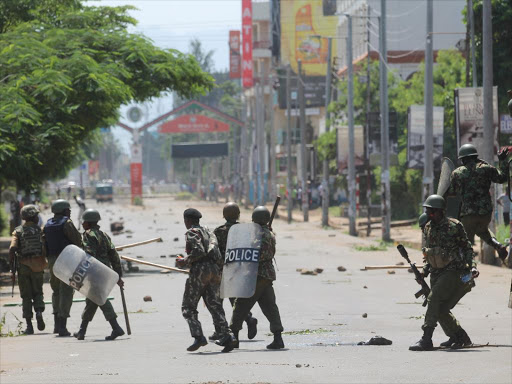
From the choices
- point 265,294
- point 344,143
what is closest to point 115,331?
point 265,294

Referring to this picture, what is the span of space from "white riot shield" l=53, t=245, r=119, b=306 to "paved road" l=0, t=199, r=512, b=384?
1.97 feet

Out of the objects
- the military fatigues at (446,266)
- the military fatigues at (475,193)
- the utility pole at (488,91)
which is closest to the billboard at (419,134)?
the utility pole at (488,91)

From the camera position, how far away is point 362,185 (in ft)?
200

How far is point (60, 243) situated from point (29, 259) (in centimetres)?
98

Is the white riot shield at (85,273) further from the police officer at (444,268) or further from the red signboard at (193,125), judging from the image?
the red signboard at (193,125)

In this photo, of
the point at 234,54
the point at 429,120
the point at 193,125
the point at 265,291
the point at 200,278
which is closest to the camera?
the point at 200,278

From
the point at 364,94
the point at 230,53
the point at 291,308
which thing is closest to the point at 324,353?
the point at 291,308

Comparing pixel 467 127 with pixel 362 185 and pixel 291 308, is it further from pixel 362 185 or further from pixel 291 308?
pixel 362 185

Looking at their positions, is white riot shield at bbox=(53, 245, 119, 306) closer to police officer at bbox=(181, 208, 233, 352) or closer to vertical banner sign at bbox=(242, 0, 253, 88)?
police officer at bbox=(181, 208, 233, 352)

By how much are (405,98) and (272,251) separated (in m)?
44.2

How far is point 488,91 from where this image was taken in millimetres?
27250

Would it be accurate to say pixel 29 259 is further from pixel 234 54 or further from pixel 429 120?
pixel 234 54

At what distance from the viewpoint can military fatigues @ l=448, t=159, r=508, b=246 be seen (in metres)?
13.8

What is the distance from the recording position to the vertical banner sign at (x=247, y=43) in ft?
362
